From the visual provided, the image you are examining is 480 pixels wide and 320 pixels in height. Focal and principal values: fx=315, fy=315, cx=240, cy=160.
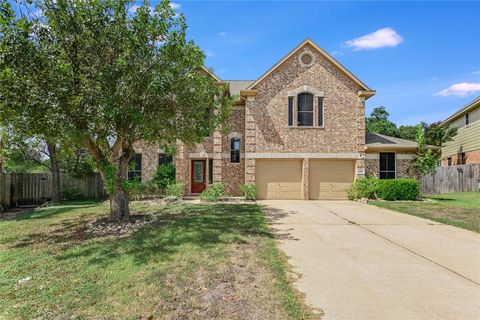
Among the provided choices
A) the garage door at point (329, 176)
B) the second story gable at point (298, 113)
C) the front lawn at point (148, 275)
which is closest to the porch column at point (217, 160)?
the second story gable at point (298, 113)

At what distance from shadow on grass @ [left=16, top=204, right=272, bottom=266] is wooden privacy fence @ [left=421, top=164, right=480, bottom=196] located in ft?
55.0

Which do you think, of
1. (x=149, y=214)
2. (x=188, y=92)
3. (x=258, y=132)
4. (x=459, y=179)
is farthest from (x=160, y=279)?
(x=459, y=179)

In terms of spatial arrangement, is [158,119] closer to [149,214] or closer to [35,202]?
[149,214]

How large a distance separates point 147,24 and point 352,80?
1280cm

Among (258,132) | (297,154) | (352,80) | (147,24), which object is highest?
(352,80)

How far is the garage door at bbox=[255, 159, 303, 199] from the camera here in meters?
18.0

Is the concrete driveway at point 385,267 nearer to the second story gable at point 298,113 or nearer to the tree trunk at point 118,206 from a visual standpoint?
the tree trunk at point 118,206

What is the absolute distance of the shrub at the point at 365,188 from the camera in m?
16.9

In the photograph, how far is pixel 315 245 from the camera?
296 inches

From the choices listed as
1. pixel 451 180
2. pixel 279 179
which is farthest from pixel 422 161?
pixel 279 179

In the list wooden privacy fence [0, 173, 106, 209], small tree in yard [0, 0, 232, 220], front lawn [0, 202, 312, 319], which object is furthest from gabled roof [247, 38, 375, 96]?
wooden privacy fence [0, 173, 106, 209]

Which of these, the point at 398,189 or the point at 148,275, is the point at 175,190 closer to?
the point at 398,189

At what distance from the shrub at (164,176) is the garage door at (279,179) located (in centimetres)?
503

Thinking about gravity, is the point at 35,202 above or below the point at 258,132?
below
